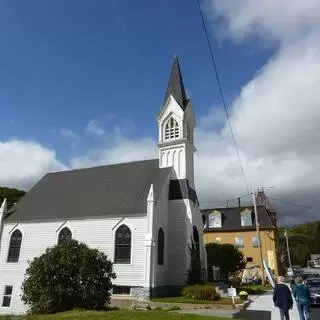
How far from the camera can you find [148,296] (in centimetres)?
2672

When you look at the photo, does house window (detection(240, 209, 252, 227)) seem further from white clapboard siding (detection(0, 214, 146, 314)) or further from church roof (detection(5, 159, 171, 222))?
white clapboard siding (detection(0, 214, 146, 314))

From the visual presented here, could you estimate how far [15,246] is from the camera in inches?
1358

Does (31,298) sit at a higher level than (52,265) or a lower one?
lower

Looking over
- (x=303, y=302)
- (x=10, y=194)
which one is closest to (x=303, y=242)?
(x=10, y=194)

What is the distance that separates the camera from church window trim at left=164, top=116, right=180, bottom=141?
36.8 m

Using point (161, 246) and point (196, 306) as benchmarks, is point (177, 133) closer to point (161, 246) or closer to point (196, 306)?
point (161, 246)

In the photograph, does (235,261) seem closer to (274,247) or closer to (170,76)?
(274,247)

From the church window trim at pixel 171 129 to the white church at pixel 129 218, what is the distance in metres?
0.08

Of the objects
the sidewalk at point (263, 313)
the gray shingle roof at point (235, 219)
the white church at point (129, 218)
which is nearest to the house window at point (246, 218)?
the gray shingle roof at point (235, 219)

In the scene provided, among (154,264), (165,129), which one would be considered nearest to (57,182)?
(165,129)

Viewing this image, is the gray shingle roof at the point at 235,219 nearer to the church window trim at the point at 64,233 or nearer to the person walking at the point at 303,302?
the church window trim at the point at 64,233

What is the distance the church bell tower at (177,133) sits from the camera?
1396 inches

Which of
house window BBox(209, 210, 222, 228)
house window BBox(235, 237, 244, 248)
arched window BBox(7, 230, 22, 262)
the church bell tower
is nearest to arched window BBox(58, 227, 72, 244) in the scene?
arched window BBox(7, 230, 22, 262)

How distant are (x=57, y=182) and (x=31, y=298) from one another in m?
22.5
